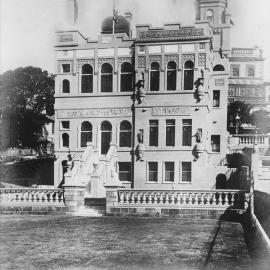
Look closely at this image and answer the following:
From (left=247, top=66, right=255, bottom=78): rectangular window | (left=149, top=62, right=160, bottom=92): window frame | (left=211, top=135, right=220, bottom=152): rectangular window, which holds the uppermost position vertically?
(left=247, top=66, right=255, bottom=78): rectangular window

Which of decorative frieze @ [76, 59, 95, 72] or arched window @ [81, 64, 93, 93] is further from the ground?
decorative frieze @ [76, 59, 95, 72]

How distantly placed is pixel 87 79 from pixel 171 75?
629 centimetres

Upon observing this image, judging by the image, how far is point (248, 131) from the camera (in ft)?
156

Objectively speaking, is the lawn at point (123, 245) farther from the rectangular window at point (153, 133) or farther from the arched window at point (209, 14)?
the arched window at point (209, 14)

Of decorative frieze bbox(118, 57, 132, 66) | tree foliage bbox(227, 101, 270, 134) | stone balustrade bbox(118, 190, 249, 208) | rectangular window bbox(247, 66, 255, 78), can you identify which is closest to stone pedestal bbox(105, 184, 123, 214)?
stone balustrade bbox(118, 190, 249, 208)

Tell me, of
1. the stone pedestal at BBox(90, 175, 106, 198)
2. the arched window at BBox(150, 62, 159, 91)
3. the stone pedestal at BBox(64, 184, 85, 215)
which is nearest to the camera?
the stone pedestal at BBox(64, 184, 85, 215)

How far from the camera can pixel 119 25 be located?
3922 cm

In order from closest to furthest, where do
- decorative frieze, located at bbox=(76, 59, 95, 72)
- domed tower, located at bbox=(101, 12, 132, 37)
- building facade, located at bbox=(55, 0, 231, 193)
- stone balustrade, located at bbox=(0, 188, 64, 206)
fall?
stone balustrade, located at bbox=(0, 188, 64, 206)
building facade, located at bbox=(55, 0, 231, 193)
decorative frieze, located at bbox=(76, 59, 95, 72)
domed tower, located at bbox=(101, 12, 132, 37)

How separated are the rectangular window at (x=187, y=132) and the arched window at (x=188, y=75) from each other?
239 centimetres

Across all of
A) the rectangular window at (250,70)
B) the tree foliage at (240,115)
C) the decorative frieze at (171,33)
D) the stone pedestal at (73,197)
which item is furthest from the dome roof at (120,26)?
the rectangular window at (250,70)

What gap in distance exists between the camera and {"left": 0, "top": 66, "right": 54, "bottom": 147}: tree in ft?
138

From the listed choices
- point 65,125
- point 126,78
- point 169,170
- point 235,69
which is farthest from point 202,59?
point 235,69

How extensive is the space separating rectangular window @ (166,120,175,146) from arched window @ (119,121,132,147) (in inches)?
108

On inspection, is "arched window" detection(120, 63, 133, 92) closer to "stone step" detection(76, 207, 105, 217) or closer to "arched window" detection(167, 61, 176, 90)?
"arched window" detection(167, 61, 176, 90)
